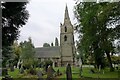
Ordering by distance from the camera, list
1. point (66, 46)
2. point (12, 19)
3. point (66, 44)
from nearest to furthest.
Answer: point (12, 19), point (66, 44), point (66, 46)

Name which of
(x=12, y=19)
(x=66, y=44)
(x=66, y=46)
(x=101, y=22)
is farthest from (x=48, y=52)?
(x=12, y=19)

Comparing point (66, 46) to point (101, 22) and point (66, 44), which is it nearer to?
point (66, 44)

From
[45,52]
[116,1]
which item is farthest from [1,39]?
[45,52]

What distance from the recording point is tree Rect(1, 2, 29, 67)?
13.6 m

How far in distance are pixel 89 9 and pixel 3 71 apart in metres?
12.0

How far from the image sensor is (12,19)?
46.9ft

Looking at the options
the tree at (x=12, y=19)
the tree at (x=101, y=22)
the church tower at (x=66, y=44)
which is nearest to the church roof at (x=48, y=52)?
the church tower at (x=66, y=44)

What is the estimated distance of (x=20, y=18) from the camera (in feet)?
49.4

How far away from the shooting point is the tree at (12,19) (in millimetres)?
13648

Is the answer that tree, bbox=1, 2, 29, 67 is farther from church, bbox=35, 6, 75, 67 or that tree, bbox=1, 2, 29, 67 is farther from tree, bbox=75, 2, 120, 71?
church, bbox=35, 6, 75, 67

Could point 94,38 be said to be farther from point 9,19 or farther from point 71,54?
point 71,54

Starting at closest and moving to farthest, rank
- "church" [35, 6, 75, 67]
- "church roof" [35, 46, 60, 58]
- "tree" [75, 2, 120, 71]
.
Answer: "tree" [75, 2, 120, 71]
"church" [35, 6, 75, 67]
"church roof" [35, 46, 60, 58]

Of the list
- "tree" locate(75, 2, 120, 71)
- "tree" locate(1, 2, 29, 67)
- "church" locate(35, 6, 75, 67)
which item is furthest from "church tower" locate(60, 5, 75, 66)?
"tree" locate(1, 2, 29, 67)

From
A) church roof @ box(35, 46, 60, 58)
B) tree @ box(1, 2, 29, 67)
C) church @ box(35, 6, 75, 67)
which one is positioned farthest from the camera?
church roof @ box(35, 46, 60, 58)
